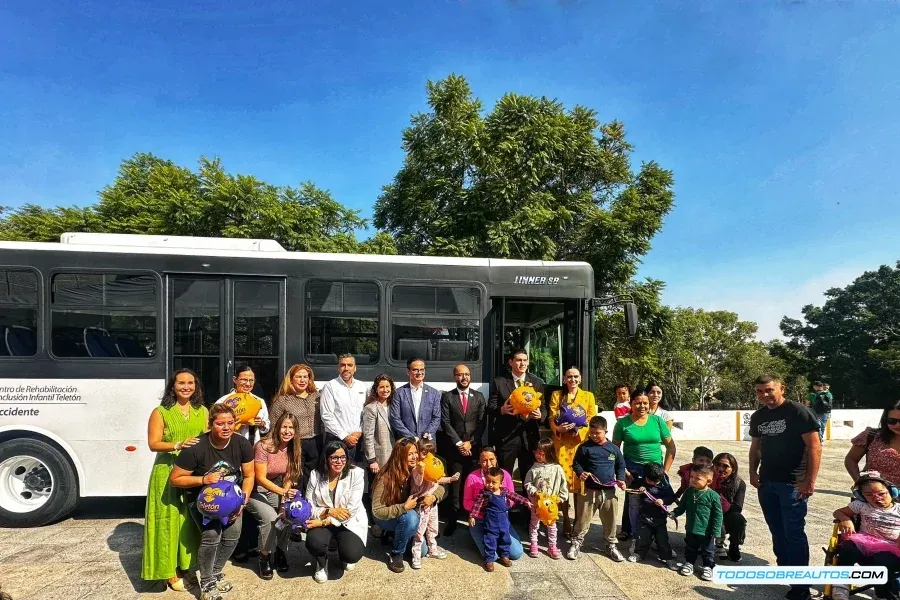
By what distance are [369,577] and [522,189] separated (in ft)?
39.2

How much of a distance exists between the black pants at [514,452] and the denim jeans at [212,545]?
8.83 ft

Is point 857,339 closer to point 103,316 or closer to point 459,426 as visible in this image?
point 459,426

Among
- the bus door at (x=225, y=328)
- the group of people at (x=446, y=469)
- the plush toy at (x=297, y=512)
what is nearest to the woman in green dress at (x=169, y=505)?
the group of people at (x=446, y=469)

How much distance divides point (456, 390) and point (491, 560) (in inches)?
64.3

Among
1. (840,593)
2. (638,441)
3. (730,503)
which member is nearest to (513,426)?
(638,441)

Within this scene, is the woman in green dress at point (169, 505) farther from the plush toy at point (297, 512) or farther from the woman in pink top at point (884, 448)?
the woman in pink top at point (884, 448)

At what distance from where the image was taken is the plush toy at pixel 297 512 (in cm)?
401

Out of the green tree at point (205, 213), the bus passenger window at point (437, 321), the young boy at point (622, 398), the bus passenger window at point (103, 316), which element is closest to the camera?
the bus passenger window at point (103, 316)

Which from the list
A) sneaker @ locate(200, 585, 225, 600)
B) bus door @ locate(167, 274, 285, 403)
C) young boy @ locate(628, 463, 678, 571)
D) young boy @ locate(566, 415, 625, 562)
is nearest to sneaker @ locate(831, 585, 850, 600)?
young boy @ locate(628, 463, 678, 571)

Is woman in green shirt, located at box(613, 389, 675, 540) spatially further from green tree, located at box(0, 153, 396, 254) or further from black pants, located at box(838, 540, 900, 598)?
green tree, located at box(0, 153, 396, 254)

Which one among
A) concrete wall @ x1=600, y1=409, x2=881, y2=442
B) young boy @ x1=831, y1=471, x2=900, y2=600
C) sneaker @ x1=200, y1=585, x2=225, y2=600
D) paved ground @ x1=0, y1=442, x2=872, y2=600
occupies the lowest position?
concrete wall @ x1=600, y1=409, x2=881, y2=442

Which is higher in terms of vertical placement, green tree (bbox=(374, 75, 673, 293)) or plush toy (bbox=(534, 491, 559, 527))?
green tree (bbox=(374, 75, 673, 293))

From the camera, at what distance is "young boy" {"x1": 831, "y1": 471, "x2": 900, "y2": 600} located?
3.61 metres

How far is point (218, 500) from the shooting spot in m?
3.55
